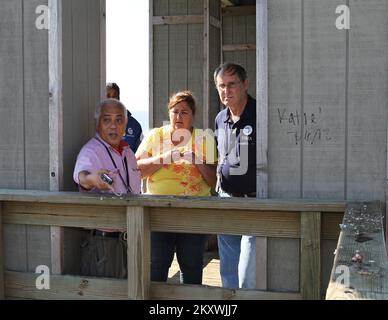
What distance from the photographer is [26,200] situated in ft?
8.81

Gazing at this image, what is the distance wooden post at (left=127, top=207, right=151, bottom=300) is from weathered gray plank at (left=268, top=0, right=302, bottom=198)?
24.6 inches

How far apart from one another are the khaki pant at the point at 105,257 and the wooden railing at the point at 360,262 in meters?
1.24

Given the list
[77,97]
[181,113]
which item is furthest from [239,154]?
[77,97]

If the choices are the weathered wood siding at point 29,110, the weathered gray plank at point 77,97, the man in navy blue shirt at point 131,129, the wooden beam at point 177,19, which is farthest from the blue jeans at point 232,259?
the wooden beam at point 177,19

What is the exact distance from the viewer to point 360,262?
1.42 metres

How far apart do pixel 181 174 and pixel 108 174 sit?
65 cm

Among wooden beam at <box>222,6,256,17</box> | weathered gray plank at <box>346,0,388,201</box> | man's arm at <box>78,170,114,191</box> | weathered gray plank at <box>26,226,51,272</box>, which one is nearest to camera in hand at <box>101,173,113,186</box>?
man's arm at <box>78,170,114,191</box>

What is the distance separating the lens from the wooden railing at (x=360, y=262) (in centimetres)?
121

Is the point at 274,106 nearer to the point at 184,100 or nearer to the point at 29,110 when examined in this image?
the point at 184,100

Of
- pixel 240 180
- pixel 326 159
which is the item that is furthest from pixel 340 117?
pixel 240 180

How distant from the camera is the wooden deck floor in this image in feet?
15.5

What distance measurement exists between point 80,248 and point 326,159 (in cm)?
141

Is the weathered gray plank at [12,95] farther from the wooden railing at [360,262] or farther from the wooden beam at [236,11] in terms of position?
the wooden beam at [236,11]
